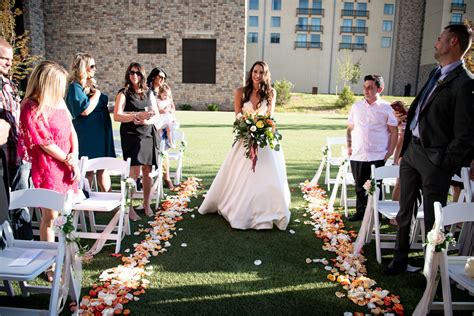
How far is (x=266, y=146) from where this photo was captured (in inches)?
210

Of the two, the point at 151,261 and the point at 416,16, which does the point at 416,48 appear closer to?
the point at 416,16

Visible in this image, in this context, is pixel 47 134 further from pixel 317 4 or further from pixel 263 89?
pixel 317 4

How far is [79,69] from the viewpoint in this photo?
4.99m

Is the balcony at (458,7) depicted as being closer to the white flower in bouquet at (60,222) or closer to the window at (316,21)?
the window at (316,21)

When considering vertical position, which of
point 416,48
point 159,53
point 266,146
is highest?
point 416,48

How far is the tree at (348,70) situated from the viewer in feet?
148

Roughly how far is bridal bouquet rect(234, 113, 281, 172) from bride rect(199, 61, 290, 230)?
146 mm

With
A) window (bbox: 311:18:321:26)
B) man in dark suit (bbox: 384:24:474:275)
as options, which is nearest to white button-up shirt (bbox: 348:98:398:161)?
man in dark suit (bbox: 384:24:474:275)

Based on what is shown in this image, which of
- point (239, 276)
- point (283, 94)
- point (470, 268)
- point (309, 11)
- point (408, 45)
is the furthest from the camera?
A: point (309, 11)

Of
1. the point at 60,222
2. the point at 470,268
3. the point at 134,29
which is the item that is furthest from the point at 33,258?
the point at 134,29

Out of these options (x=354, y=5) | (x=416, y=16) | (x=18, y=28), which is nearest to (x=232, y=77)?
(x=18, y=28)

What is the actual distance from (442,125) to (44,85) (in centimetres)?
377

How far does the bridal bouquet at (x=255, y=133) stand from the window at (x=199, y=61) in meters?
23.4

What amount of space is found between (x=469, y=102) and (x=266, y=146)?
2.60 metres
